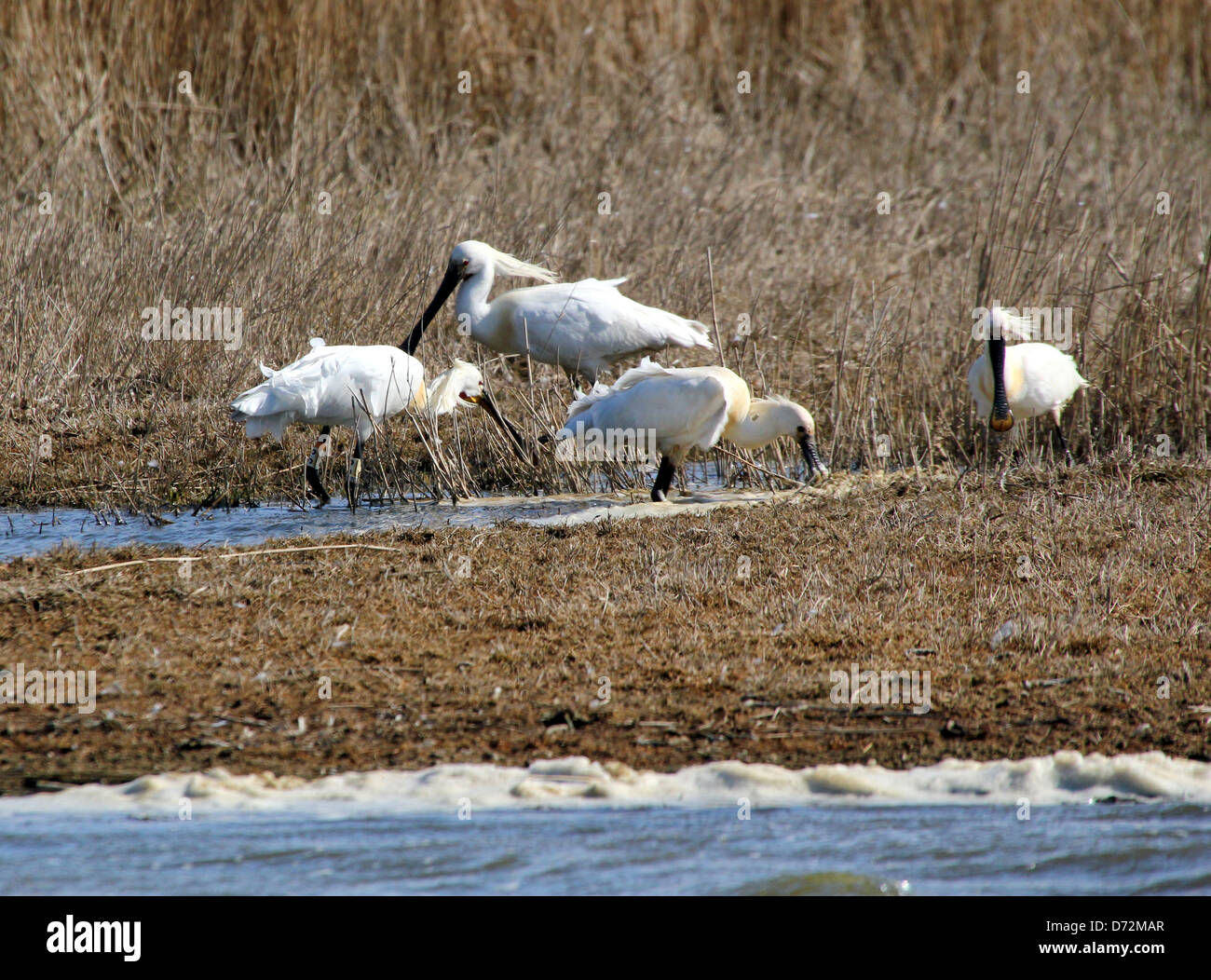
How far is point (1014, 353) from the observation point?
797 cm

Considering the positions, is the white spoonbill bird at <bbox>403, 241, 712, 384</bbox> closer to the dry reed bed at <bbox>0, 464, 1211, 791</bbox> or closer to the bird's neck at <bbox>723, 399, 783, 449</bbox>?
the bird's neck at <bbox>723, 399, 783, 449</bbox>

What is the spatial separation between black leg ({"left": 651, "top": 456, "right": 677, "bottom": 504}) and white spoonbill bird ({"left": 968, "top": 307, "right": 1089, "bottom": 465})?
1.71m

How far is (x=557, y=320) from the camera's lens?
877 centimetres

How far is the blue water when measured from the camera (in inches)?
138

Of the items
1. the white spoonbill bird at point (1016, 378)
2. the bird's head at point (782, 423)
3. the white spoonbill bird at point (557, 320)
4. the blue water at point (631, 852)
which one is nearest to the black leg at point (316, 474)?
the white spoonbill bird at point (557, 320)

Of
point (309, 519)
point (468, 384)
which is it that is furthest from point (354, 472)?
point (468, 384)

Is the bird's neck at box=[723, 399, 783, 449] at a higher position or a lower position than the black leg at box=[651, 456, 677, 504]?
higher

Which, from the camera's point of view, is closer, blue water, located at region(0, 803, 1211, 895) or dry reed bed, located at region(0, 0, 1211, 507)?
blue water, located at region(0, 803, 1211, 895)

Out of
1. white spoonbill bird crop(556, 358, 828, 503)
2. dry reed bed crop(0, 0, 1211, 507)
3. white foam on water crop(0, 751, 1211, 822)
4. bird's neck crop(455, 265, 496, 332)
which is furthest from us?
bird's neck crop(455, 265, 496, 332)

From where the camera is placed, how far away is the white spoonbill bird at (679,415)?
23.8 ft

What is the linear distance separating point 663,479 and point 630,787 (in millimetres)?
3692

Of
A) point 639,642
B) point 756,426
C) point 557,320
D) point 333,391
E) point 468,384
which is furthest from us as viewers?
point 557,320

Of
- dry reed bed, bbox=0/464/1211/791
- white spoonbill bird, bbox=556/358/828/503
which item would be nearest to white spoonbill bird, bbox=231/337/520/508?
white spoonbill bird, bbox=556/358/828/503

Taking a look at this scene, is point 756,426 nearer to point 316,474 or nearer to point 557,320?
point 557,320
